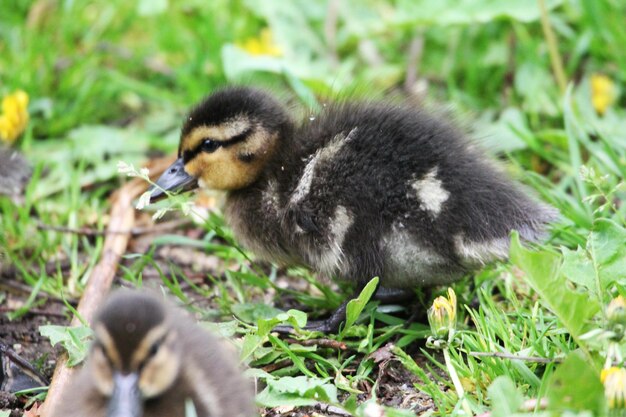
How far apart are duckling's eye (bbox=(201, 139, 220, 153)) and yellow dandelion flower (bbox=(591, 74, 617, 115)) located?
211cm

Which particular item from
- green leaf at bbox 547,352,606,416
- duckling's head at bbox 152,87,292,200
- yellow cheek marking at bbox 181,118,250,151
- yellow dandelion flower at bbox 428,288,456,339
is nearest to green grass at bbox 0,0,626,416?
green leaf at bbox 547,352,606,416

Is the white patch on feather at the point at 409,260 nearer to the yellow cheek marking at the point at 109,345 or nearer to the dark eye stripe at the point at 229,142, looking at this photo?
the dark eye stripe at the point at 229,142

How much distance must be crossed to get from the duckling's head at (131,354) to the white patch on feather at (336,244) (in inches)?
32.0

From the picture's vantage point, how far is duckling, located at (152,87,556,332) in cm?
285

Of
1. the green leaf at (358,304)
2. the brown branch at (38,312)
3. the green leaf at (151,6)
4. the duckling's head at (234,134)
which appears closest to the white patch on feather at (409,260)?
the green leaf at (358,304)

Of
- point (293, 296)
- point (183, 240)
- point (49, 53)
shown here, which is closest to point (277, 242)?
Answer: point (293, 296)

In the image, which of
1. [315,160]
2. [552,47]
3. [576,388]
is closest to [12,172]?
[315,160]

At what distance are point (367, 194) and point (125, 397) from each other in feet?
3.45

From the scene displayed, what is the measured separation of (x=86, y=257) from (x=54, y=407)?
128 cm

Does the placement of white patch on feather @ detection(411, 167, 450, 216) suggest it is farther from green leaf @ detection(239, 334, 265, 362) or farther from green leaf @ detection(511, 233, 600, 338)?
green leaf @ detection(239, 334, 265, 362)

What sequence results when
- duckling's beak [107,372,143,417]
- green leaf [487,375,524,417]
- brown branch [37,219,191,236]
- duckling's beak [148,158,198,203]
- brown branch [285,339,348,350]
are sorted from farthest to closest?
1. brown branch [37,219,191,236]
2. duckling's beak [148,158,198,203]
3. brown branch [285,339,348,350]
4. green leaf [487,375,524,417]
5. duckling's beak [107,372,143,417]

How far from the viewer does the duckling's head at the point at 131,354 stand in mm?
2180

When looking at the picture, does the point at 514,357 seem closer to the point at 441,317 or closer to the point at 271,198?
the point at 441,317

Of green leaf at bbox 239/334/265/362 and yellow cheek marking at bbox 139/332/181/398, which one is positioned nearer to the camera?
yellow cheek marking at bbox 139/332/181/398
